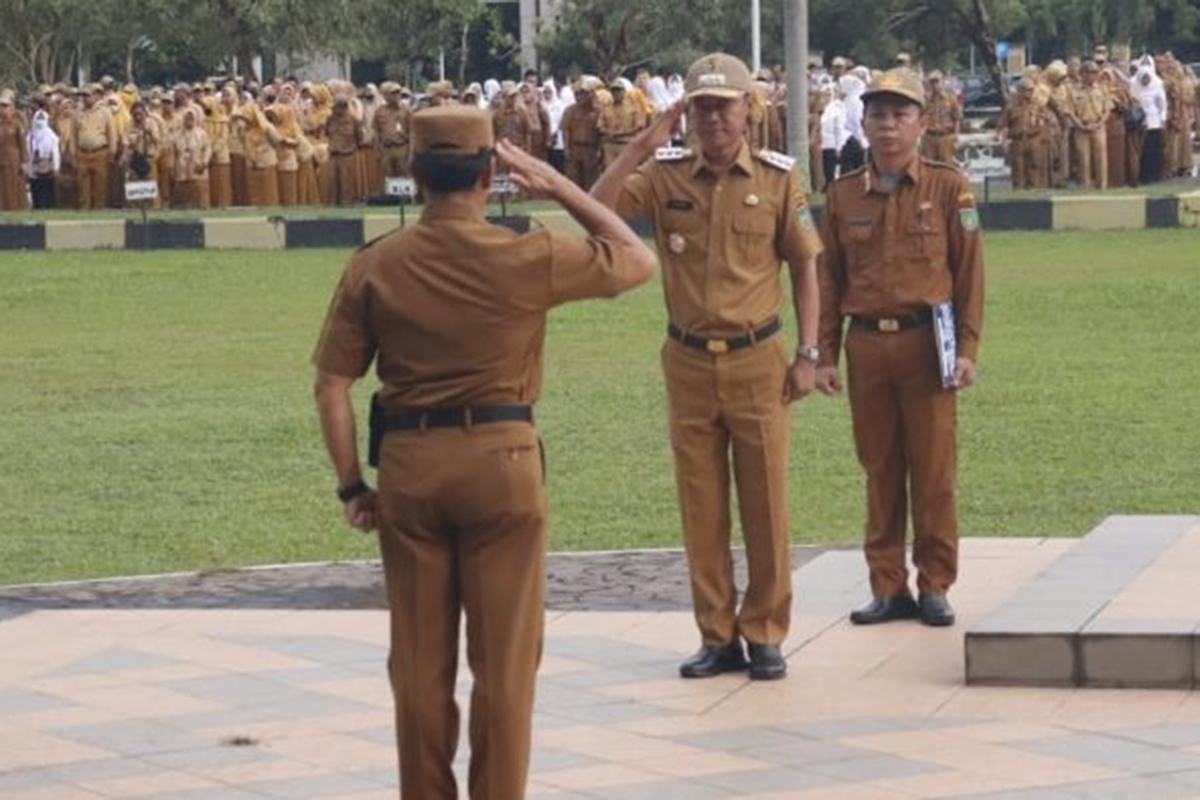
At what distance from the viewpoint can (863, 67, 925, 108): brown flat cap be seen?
387 inches

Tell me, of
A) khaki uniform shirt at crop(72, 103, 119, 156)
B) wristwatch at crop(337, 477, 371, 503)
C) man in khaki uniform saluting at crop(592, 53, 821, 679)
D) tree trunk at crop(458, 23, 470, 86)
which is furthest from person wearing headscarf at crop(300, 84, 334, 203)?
wristwatch at crop(337, 477, 371, 503)

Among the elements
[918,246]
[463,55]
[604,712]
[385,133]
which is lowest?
[604,712]

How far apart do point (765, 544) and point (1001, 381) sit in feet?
28.5

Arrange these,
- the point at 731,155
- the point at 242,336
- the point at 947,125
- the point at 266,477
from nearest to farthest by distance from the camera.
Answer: the point at 731,155 < the point at 266,477 < the point at 242,336 < the point at 947,125

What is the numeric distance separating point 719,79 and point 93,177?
33328 mm

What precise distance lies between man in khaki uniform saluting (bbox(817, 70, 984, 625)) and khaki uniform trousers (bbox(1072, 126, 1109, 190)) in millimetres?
29500

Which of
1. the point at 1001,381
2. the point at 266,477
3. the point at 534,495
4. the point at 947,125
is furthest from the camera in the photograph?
the point at 947,125

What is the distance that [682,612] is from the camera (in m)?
10.6

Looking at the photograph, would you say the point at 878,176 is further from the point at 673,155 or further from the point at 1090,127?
the point at 1090,127

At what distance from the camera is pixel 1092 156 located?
3925cm

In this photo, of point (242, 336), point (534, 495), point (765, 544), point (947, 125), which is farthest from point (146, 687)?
point (947, 125)

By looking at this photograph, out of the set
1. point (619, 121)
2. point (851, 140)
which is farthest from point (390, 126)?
point (851, 140)

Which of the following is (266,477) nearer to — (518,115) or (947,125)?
(947,125)

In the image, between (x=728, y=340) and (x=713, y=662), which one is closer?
(x=728, y=340)
